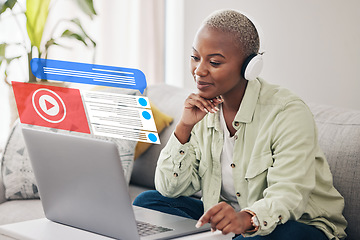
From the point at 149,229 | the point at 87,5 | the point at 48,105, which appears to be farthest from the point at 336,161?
the point at 87,5

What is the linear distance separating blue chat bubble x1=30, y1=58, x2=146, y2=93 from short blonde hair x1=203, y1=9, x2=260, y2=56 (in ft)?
3.12

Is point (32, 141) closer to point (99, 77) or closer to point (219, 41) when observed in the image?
point (219, 41)

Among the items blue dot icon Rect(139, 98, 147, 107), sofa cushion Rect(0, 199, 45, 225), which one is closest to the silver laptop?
sofa cushion Rect(0, 199, 45, 225)

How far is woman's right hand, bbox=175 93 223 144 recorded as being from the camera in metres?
1.40

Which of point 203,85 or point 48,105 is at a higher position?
point 203,85

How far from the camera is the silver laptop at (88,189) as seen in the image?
109cm

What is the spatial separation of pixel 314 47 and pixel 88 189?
164cm

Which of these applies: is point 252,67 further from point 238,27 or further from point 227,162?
point 227,162

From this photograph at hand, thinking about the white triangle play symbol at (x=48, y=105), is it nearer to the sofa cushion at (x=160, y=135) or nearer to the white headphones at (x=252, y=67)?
the sofa cushion at (x=160, y=135)

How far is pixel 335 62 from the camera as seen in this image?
2.41m

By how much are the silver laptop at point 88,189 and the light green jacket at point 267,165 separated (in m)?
0.18

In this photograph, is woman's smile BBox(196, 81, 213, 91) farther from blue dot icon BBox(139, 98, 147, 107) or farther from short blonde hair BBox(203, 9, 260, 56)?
blue dot icon BBox(139, 98, 147, 107)

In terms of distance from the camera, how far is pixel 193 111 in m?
1.43

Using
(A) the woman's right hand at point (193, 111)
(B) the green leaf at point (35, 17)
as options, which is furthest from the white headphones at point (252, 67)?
(B) the green leaf at point (35, 17)
